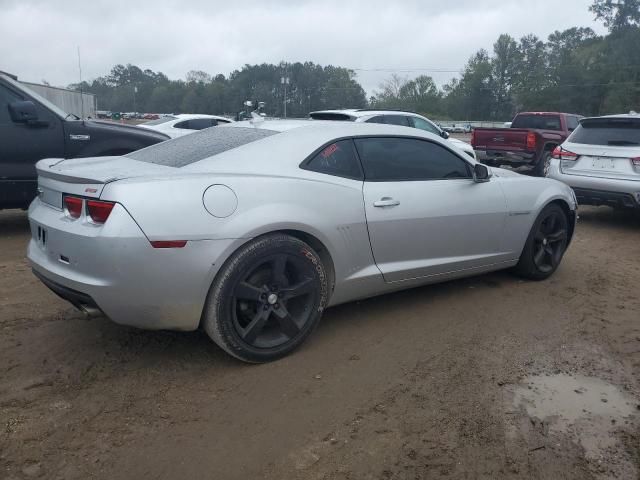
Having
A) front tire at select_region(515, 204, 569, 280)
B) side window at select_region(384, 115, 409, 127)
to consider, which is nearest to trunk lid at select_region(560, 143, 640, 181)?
front tire at select_region(515, 204, 569, 280)

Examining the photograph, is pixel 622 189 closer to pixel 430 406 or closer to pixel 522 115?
pixel 430 406

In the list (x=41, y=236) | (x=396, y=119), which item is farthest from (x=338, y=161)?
(x=396, y=119)

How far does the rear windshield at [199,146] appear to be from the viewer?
355 centimetres

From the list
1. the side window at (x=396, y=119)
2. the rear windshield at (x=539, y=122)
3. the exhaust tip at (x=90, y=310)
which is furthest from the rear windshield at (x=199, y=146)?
the rear windshield at (x=539, y=122)

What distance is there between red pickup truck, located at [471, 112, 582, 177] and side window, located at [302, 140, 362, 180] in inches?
386

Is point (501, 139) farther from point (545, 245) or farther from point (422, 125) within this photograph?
point (545, 245)

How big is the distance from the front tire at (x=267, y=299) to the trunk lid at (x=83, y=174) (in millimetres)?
736

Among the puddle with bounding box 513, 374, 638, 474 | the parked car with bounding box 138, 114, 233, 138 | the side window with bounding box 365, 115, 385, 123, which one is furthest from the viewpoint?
the parked car with bounding box 138, 114, 233, 138

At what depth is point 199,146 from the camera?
379 centimetres

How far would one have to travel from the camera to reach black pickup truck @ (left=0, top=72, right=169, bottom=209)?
608 centimetres

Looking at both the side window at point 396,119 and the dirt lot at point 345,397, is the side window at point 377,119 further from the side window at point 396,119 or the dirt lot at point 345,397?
the dirt lot at point 345,397

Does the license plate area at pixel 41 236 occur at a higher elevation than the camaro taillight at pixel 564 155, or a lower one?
lower

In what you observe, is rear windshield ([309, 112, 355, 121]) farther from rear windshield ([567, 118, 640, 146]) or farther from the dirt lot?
the dirt lot

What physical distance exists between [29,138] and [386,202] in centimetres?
447
